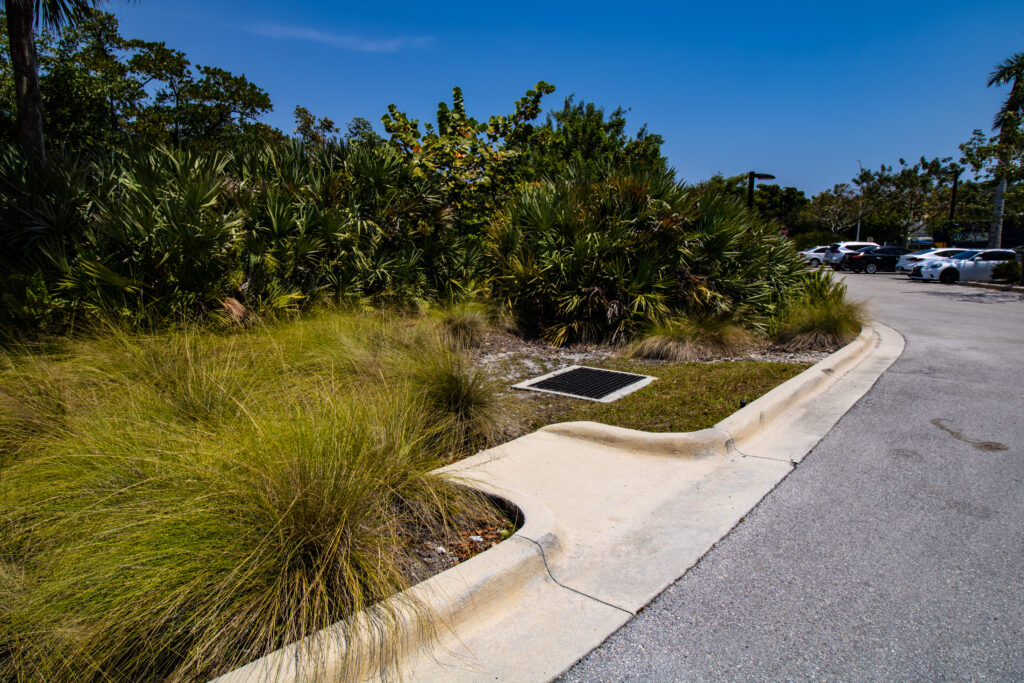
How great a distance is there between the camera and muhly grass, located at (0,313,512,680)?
2270 millimetres

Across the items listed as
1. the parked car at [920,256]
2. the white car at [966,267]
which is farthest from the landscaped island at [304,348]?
the parked car at [920,256]

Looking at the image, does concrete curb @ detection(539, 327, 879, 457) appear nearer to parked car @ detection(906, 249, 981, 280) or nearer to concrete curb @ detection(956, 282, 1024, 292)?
concrete curb @ detection(956, 282, 1024, 292)

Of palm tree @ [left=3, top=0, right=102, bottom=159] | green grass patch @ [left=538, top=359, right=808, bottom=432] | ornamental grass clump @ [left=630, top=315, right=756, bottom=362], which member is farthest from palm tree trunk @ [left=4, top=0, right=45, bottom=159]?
ornamental grass clump @ [left=630, top=315, right=756, bottom=362]

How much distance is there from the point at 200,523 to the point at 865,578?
3.21 meters

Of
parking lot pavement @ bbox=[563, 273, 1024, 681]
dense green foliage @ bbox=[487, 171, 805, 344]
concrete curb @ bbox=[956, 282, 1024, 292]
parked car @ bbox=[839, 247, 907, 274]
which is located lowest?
concrete curb @ bbox=[956, 282, 1024, 292]

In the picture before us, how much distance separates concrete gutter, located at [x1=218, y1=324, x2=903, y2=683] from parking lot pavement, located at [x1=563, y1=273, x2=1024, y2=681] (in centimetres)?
Answer: 15

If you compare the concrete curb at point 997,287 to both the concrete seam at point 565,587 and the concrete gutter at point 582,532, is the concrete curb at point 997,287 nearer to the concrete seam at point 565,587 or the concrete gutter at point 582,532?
the concrete gutter at point 582,532

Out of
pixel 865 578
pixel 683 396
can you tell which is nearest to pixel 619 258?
pixel 683 396

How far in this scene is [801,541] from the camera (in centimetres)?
367

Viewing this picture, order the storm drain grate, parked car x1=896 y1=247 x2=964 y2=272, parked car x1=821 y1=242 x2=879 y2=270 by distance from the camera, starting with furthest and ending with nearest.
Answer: parked car x1=821 y1=242 x2=879 y2=270 → parked car x1=896 y1=247 x2=964 y2=272 → the storm drain grate

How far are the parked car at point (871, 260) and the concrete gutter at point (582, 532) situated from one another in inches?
1436

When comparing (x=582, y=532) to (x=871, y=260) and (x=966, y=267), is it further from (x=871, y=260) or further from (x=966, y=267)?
(x=871, y=260)

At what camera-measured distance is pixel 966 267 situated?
94.1ft

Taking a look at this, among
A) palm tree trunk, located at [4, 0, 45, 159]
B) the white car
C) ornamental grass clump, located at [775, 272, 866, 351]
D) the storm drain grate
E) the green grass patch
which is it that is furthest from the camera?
the white car
